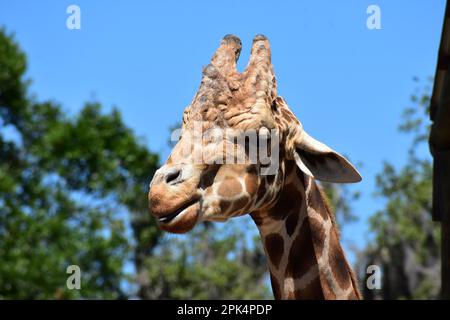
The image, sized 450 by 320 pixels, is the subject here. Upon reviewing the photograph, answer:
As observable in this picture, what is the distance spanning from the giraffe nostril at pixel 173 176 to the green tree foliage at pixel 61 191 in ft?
68.0

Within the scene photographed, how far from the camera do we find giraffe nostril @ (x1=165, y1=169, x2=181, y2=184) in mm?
5980

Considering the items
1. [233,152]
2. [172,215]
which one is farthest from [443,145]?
[172,215]

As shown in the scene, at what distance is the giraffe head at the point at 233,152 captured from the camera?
602cm

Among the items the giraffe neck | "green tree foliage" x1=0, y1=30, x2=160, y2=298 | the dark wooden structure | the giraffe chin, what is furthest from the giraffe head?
"green tree foliage" x1=0, y1=30, x2=160, y2=298

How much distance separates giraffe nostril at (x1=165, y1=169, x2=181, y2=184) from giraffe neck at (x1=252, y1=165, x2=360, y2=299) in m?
1.03

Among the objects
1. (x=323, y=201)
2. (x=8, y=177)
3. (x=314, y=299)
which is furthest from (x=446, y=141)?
(x=8, y=177)

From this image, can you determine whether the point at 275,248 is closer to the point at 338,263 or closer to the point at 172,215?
the point at 338,263

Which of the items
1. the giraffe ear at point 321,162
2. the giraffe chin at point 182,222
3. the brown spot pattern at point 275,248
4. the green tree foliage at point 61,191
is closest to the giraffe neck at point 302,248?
the brown spot pattern at point 275,248

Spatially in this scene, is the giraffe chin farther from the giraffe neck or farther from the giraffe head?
the giraffe neck

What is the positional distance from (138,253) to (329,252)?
78.4 feet

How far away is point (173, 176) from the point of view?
237 inches

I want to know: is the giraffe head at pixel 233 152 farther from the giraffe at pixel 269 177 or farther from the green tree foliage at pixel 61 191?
the green tree foliage at pixel 61 191
